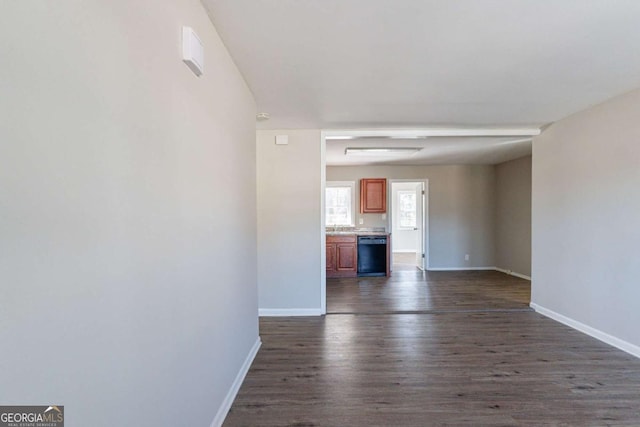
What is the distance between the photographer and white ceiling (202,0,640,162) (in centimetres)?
168

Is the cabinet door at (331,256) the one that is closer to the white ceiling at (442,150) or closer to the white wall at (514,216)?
the white ceiling at (442,150)

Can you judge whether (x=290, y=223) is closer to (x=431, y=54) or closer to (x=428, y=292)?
(x=431, y=54)

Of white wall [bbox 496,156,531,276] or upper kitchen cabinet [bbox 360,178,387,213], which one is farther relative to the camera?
upper kitchen cabinet [bbox 360,178,387,213]

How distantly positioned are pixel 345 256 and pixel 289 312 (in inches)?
104

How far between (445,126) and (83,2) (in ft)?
12.6

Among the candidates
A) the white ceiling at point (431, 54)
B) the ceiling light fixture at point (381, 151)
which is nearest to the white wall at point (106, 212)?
the white ceiling at point (431, 54)

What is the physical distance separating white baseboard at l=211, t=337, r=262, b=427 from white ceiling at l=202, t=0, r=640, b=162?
210 centimetres

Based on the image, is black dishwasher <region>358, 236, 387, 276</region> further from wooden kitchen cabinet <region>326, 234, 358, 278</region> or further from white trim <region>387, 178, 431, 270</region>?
white trim <region>387, 178, 431, 270</region>

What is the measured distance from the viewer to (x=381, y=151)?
17.2ft

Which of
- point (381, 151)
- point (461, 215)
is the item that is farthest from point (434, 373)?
point (461, 215)

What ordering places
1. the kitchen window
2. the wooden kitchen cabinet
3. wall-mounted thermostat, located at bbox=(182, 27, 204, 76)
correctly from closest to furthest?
wall-mounted thermostat, located at bbox=(182, 27, 204, 76)
the wooden kitchen cabinet
the kitchen window

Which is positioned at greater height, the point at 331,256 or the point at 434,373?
the point at 331,256

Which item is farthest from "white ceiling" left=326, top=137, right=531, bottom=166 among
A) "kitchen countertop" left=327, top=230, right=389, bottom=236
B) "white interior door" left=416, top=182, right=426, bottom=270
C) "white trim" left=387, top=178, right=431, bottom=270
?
"kitchen countertop" left=327, top=230, right=389, bottom=236

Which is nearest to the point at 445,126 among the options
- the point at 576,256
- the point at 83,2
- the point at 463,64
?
the point at 463,64
